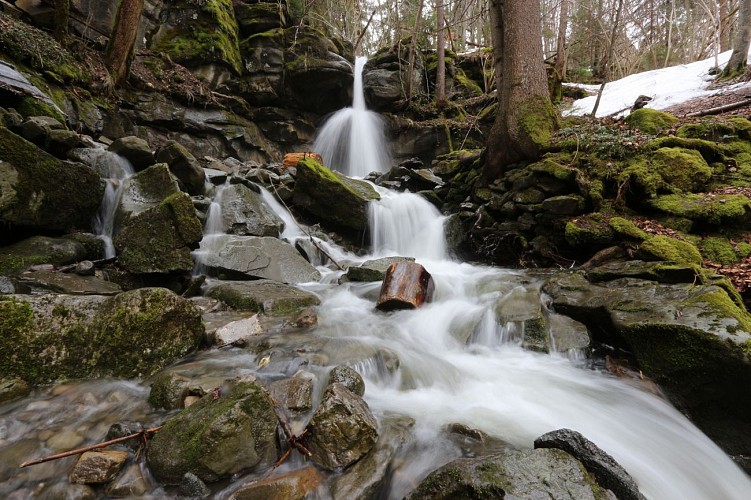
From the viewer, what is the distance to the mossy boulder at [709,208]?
4.53 meters

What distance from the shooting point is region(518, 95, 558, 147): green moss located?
22.3 ft

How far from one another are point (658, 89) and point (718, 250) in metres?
12.7

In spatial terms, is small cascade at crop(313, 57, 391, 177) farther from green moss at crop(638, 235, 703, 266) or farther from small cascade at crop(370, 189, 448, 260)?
green moss at crop(638, 235, 703, 266)

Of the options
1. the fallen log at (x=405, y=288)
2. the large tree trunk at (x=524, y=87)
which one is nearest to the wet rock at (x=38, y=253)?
the fallen log at (x=405, y=288)

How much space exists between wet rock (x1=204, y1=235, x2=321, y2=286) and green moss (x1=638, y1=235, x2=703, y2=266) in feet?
16.6

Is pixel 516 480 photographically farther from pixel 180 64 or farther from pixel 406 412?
pixel 180 64

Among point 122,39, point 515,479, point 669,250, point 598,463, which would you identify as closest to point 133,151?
point 122,39

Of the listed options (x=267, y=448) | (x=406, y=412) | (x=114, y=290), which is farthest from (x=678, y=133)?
(x=114, y=290)

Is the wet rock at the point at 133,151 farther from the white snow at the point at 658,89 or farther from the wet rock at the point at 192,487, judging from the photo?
the white snow at the point at 658,89

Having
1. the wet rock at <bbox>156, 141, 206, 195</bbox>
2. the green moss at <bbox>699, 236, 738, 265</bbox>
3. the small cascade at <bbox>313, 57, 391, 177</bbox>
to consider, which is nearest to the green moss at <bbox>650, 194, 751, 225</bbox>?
the green moss at <bbox>699, 236, 738, 265</bbox>

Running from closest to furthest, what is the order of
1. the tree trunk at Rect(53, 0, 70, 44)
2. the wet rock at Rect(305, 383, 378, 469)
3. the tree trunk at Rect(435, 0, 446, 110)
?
the wet rock at Rect(305, 383, 378, 469)
the tree trunk at Rect(53, 0, 70, 44)
the tree trunk at Rect(435, 0, 446, 110)

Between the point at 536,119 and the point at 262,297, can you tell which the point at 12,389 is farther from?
the point at 536,119

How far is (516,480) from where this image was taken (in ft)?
5.58

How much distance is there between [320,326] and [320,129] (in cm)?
1416
